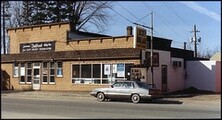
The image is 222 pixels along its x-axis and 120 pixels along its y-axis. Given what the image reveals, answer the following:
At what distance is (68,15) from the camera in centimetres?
5353

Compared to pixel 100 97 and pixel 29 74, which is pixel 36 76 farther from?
pixel 100 97

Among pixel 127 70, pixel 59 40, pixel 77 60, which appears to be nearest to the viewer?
pixel 127 70

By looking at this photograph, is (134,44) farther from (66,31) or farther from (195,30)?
(195,30)

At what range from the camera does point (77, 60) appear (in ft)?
121

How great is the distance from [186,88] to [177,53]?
10.7 ft

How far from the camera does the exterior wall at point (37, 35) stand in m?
38.9

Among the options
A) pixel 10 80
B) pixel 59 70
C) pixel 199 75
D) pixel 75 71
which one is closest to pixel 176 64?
pixel 199 75

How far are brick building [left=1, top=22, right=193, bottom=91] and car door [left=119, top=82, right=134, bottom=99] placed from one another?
17.9 feet

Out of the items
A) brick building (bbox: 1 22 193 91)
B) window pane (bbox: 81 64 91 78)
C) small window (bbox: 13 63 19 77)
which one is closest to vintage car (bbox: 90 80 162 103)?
brick building (bbox: 1 22 193 91)

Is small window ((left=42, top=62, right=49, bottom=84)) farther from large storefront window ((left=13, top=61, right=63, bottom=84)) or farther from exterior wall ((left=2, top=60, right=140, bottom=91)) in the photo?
exterior wall ((left=2, top=60, right=140, bottom=91))

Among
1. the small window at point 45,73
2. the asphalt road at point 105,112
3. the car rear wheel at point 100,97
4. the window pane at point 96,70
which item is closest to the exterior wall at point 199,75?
the window pane at point 96,70

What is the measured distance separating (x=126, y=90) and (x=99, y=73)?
346 inches

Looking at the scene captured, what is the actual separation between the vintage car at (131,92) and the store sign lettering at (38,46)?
1228 centimetres

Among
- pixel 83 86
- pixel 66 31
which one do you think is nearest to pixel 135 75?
pixel 83 86
